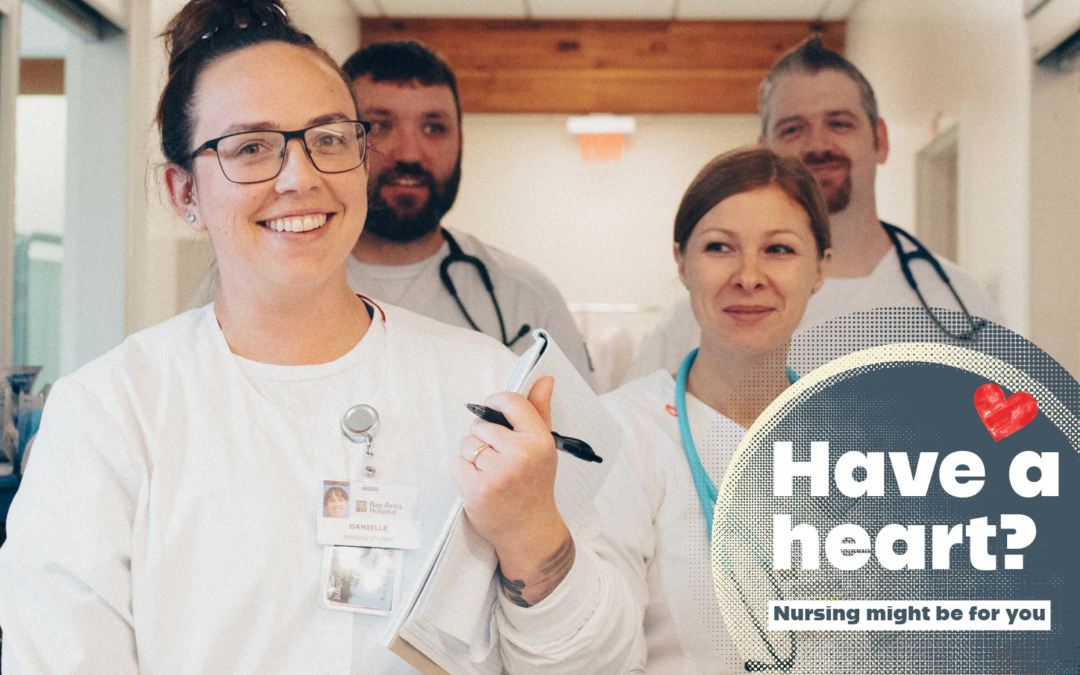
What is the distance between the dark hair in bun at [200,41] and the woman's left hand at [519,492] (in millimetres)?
499

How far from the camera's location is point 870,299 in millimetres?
1925

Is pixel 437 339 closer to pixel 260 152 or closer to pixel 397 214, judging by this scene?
pixel 260 152

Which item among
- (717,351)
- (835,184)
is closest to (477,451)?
(717,351)

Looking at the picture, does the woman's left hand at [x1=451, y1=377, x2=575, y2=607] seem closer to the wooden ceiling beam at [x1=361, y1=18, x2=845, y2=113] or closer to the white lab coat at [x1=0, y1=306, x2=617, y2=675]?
the white lab coat at [x1=0, y1=306, x2=617, y2=675]

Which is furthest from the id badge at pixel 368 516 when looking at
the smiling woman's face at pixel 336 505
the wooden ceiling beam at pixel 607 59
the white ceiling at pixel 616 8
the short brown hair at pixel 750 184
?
the wooden ceiling beam at pixel 607 59

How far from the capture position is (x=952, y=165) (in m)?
3.77

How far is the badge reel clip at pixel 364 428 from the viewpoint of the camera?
107 cm

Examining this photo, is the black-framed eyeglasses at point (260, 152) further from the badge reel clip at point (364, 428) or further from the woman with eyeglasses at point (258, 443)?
the badge reel clip at point (364, 428)

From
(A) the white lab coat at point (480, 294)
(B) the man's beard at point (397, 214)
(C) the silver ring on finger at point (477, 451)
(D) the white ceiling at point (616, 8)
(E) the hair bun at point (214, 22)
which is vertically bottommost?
(C) the silver ring on finger at point (477, 451)

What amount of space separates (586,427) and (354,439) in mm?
267

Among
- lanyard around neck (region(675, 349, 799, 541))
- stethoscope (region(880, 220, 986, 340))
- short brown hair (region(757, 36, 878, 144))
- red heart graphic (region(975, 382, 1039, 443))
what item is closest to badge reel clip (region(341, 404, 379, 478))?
lanyard around neck (region(675, 349, 799, 541))

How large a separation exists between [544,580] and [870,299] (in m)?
1.20

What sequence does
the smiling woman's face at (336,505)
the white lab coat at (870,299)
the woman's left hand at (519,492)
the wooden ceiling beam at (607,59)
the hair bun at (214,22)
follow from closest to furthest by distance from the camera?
1. the woman's left hand at (519,492)
2. the smiling woman's face at (336,505)
3. the hair bun at (214,22)
4. the white lab coat at (870,299)
5. the wooden ceiling beam at (607,59)

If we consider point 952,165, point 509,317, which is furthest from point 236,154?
point 952,165
